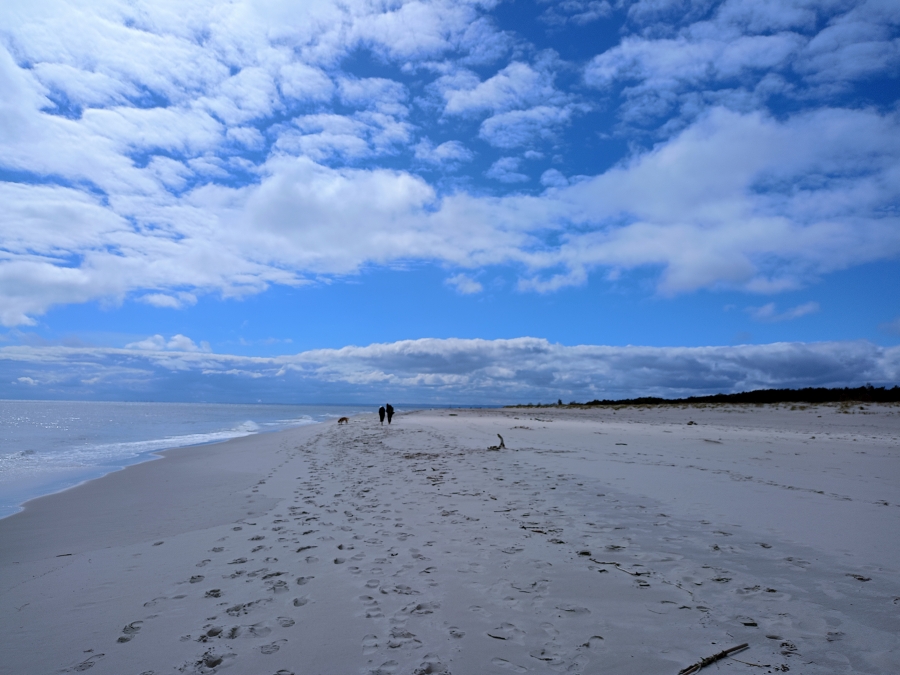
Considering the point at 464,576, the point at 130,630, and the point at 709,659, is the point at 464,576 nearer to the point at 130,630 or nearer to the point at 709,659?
the point at 709,659

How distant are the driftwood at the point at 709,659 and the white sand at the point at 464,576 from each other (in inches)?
2.3

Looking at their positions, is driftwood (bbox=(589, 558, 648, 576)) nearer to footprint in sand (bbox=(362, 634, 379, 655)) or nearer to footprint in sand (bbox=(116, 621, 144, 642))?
footprint in sand (bbox=(362, 634, 379, 655))

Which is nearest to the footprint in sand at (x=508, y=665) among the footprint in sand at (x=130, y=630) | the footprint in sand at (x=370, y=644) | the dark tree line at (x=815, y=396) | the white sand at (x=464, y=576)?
the white sand at (x=464, y=576)

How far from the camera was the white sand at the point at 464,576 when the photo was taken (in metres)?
3.78

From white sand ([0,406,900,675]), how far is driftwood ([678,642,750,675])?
0.06 meters

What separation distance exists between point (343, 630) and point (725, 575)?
394cm

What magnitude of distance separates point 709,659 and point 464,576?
2.50 m

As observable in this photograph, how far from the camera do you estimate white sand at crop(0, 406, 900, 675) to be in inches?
149

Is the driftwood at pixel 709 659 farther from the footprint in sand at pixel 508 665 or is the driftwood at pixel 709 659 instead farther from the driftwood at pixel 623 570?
the driftwood at pixel 623 570

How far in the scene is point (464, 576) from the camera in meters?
A: 5.28

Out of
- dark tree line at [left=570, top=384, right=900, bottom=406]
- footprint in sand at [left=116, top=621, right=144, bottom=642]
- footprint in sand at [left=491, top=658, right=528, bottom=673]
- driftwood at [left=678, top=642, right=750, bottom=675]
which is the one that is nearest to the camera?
driftwood at [left=678, top=642, right=750, bottom=675]

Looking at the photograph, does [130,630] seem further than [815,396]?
No

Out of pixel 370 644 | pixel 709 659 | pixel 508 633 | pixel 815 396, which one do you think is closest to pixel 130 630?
pixel 370 644

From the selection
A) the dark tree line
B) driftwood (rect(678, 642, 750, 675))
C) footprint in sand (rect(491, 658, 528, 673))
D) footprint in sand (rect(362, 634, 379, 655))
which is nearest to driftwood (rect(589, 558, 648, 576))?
driftwood (rect(678, 642, 750, 675))
